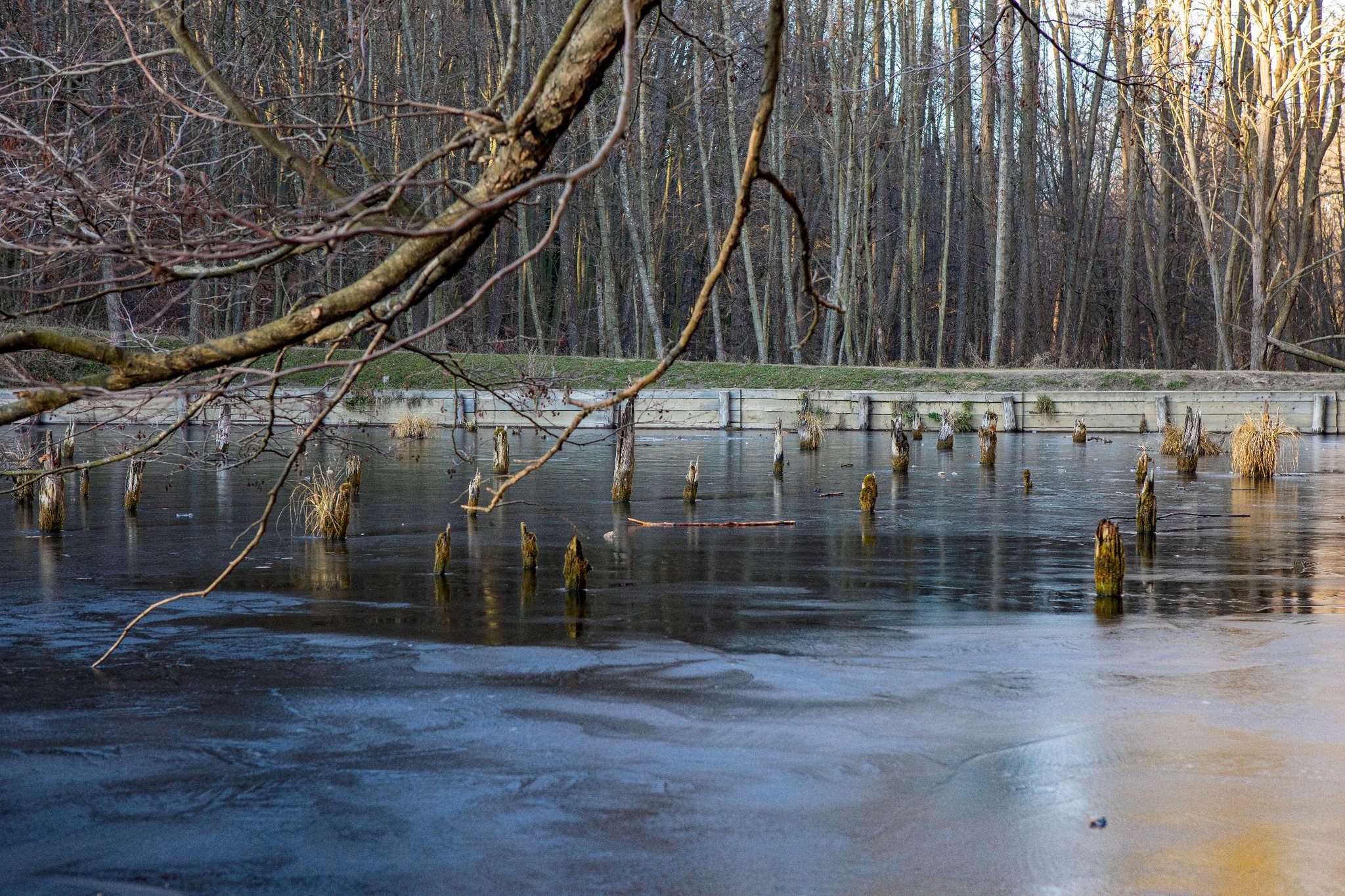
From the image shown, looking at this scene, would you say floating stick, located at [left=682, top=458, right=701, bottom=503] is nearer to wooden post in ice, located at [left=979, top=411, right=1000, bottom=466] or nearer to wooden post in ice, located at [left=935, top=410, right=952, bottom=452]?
wooden post in ice, located at [left=979, top=411, right=1000, bottom=466]

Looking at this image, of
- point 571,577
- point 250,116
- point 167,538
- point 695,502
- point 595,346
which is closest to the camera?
point 250,116

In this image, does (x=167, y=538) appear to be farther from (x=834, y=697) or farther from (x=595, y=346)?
(x=595, y=346)

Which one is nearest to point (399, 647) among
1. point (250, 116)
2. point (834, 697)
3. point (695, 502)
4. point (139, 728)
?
point (139, 728)

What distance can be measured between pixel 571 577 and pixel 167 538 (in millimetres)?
5163

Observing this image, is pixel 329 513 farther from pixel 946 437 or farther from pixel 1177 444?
pixel 1177 444

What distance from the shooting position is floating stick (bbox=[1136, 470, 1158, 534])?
12.9 metres

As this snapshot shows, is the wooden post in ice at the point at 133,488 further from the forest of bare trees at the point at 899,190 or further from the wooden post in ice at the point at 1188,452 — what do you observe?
the wooden post in ice at the point at 1188,452

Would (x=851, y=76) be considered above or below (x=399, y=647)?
above

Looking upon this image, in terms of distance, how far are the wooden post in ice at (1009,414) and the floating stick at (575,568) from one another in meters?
22.1

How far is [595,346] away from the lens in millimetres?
45125

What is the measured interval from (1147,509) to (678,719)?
305 inches

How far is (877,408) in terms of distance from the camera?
3144cm

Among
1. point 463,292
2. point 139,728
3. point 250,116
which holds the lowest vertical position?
point 139,728

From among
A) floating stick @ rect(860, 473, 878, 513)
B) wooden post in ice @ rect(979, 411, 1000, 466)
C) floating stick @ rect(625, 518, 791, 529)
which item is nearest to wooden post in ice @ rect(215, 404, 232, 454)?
floating stick @ rect(625, 518, 791, 529)
